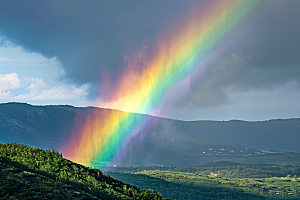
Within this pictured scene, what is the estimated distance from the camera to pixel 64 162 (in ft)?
293

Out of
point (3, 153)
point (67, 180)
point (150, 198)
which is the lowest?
point (150, 198)

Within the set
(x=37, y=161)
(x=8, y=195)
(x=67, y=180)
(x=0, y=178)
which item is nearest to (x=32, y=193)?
(x=8, y=195)

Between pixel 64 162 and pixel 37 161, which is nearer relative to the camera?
pixel 37 161

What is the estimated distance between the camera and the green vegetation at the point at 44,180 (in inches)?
2143

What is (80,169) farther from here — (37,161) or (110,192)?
(110,192)

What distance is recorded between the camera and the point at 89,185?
2781 inches

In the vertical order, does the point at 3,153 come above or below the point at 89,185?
above

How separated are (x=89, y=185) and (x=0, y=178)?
19156 mm

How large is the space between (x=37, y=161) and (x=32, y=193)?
25.5 m

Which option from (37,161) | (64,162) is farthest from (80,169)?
(37,161)

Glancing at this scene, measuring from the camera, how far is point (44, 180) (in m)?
61.1

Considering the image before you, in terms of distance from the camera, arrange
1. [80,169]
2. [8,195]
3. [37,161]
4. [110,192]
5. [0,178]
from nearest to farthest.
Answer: [8,195], [0,178], [110,192], [37,161], [80,169]

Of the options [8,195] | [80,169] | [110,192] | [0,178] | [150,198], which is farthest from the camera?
[80,169]

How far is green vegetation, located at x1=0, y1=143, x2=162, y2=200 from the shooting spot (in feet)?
179
